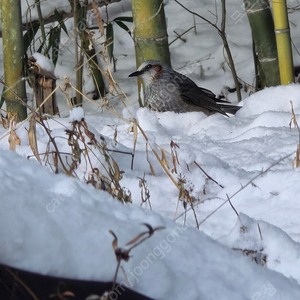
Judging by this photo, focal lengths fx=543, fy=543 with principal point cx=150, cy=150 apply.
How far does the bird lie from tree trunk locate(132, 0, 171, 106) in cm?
11

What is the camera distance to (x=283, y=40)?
148 inches

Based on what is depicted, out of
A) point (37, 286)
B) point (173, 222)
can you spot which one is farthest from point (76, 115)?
point (37, 286)

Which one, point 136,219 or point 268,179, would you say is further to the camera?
point 268,179

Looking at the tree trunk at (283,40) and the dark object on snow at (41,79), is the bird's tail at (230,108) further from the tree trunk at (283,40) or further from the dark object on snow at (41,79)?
the dark object on snow at (41,79)

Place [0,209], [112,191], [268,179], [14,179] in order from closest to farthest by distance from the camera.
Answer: [0,209] → [14,179] → [112,191] → [268,179]

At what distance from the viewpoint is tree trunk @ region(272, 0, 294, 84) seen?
3.67m

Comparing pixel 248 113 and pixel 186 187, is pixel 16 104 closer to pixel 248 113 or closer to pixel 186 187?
pixel 248 113

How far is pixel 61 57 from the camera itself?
6.45m

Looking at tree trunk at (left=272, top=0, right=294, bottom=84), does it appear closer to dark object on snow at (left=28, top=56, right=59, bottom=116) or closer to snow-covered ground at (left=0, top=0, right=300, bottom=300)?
snow-covered ground at (left=0, top=0, right=300, bottom=300)

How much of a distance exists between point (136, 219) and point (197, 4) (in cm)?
601

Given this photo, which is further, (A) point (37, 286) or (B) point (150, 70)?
(B) point (150, 70)

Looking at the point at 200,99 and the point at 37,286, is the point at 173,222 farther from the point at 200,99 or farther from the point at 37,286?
the point at 200,99

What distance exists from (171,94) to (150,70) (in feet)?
0.85

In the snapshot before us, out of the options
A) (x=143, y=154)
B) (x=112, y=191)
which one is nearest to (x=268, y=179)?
(x=143, y=154)
